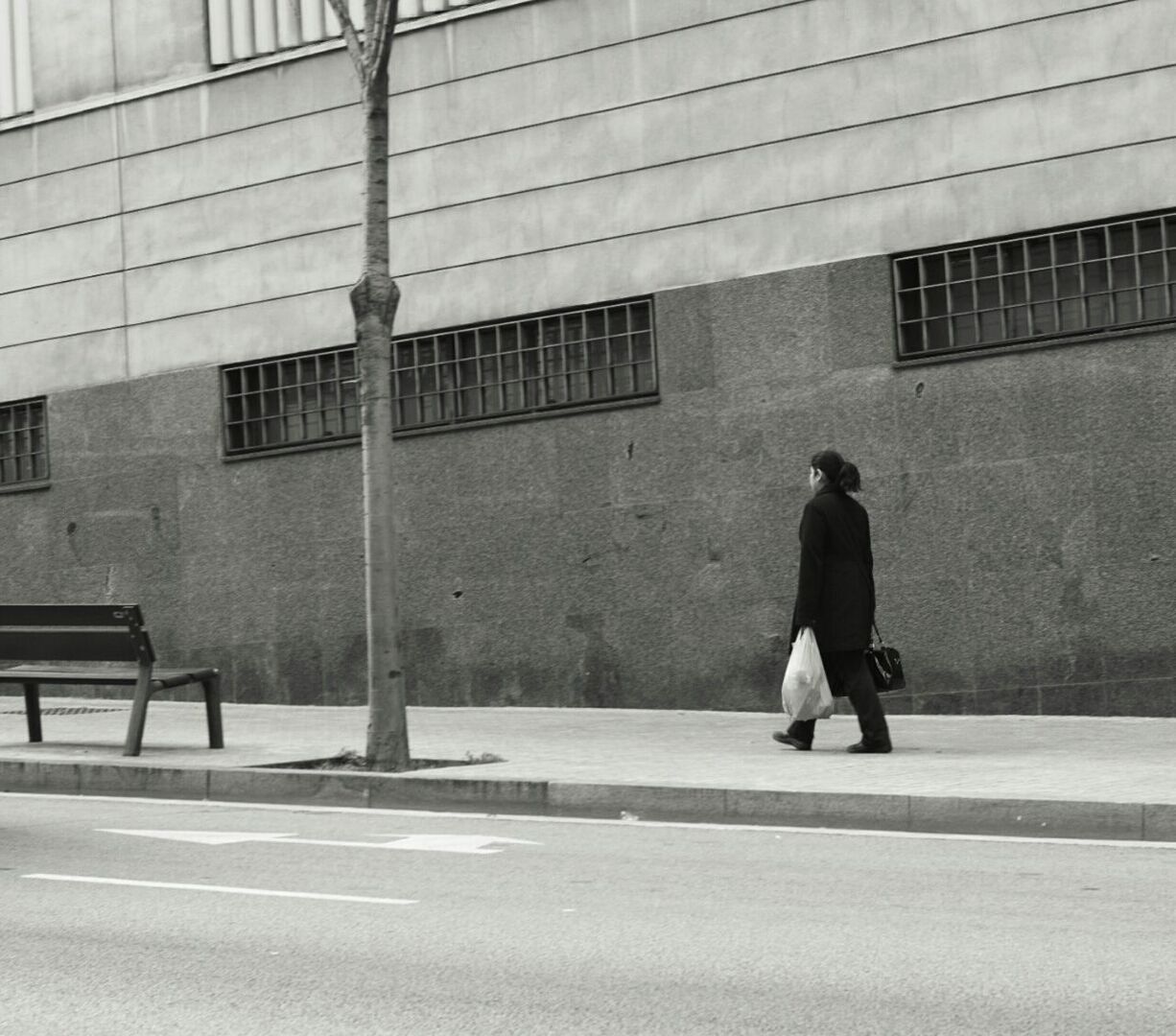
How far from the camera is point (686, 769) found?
435 inches

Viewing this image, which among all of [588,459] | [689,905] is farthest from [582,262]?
[689,905]

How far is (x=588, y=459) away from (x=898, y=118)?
11.5 ft

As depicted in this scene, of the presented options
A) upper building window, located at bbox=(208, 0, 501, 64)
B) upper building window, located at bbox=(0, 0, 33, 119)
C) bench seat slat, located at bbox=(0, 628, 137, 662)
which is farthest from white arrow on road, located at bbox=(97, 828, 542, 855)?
upper building window, located at bbox=(0, 0, 33, 119)

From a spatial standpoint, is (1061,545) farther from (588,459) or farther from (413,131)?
(413,131)

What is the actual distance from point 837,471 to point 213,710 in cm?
431

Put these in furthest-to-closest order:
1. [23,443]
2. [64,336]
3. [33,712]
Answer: [23,443] < [64,336] < [33,712]

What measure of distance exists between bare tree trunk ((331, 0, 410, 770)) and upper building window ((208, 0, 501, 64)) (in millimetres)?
5306

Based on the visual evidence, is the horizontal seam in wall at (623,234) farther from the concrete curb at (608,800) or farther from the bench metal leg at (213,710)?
the concrete curb at (608,800)

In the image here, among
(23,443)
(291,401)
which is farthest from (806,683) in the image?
(23,443)

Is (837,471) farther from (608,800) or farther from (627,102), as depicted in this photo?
(627,102)

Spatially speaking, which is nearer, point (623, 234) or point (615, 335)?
point (623, 234)

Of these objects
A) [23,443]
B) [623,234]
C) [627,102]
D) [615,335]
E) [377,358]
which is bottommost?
[377,358]

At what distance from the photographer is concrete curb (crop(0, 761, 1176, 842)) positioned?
29.8ft

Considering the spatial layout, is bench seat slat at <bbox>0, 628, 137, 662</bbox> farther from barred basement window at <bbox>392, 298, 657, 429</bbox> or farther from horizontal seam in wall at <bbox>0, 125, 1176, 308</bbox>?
horizontal seam in wall at <bbox>0, 125, 1176, 308</bbox>
